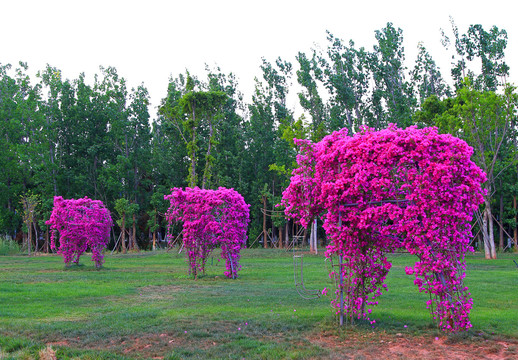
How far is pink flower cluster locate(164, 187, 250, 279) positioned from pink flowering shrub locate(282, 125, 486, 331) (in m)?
8.40

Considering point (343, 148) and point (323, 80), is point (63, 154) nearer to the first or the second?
point (323, 80)

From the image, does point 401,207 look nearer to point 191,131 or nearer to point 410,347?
point 410,347

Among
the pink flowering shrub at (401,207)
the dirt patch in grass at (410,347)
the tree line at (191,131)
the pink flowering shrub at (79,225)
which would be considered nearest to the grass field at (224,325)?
the dirt patch in grass at (410,347)

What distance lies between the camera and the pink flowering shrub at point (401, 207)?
745cm

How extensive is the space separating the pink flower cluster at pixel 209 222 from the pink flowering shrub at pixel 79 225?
17.1 feet

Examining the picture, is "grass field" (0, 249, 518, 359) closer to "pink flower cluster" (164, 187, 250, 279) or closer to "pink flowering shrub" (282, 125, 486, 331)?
"pink flowering shrub" (282, 125, 486, 331)

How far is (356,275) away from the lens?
28.1ft

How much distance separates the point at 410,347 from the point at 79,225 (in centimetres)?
1654

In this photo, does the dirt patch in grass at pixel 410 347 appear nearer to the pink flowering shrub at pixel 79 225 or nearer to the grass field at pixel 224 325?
the grass field at pixel 224 325

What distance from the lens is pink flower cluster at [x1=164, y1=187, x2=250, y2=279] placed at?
16672mm

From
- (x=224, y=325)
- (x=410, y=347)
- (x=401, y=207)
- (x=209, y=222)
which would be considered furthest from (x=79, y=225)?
(x=410, y=347)

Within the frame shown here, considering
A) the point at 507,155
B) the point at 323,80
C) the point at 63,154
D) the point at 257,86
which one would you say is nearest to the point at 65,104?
the point at 63,154

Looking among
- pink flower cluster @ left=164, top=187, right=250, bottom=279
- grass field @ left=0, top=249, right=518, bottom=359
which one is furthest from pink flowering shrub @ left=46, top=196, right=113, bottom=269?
grass field @ left=0, top=249, right=518, bottom=359

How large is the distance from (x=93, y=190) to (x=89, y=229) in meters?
25.8
